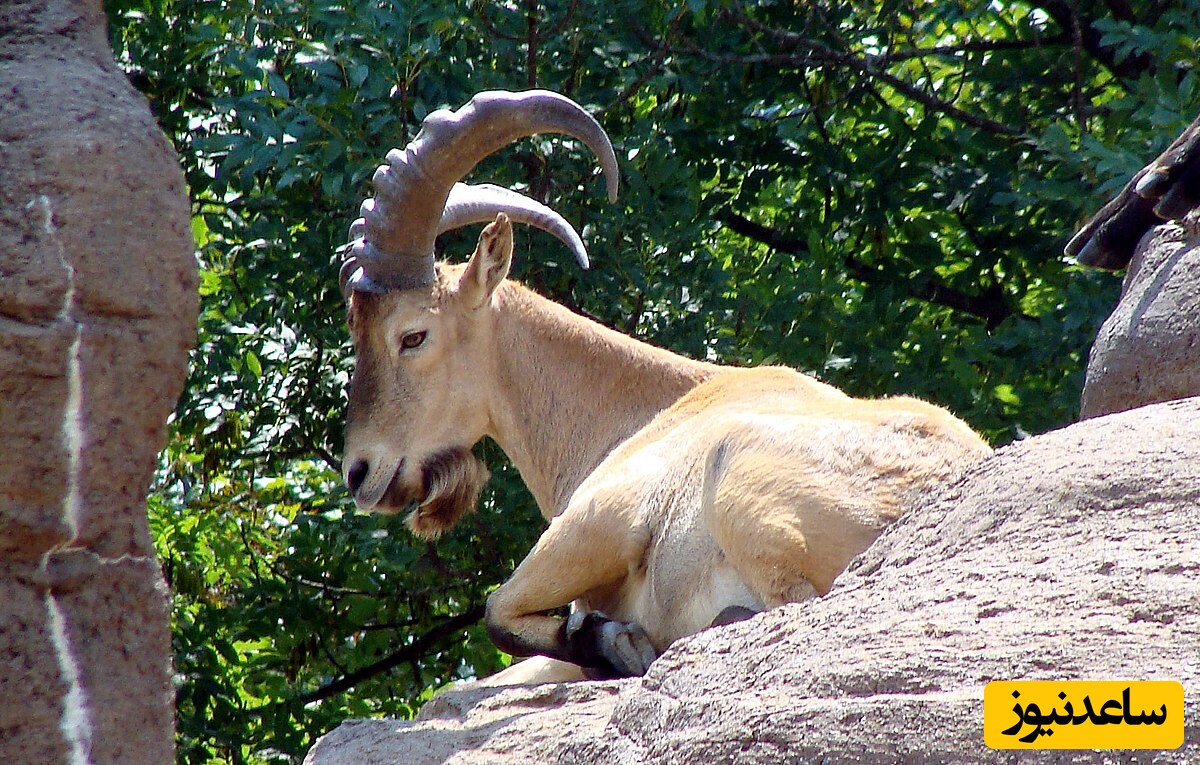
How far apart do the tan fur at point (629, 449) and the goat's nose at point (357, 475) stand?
4cm

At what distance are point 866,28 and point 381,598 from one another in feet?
12.8

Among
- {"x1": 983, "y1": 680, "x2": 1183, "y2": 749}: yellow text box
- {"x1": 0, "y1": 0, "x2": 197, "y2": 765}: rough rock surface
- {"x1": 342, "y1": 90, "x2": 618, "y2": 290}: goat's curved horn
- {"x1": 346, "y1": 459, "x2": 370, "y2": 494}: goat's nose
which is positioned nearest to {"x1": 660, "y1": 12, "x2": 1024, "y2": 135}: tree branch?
{"x1": 342, "y1": 90, "x2": 618, "y2": 290}: goat's curved horn

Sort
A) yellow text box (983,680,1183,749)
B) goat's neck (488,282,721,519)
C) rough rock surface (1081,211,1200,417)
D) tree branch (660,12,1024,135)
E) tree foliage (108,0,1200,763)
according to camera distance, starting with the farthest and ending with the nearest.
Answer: tree branch (660,12,1024,135) → tree foliage (108,0,1200,763) → goat's neck (488,282,721,519) → rough rock surface (1081,211,1200,417) → yellow text box (983,680,1183,749)

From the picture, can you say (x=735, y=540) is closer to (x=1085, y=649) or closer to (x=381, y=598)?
(x=1085, y=649)

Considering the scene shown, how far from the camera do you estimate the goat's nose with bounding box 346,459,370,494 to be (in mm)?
6270

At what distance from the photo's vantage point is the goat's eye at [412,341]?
6.28m

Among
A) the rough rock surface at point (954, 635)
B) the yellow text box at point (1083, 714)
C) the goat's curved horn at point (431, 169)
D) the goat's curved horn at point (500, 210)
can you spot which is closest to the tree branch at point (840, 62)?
the goat's curved horn at point (500, 210)

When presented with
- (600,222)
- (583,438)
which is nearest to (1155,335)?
(583,438)

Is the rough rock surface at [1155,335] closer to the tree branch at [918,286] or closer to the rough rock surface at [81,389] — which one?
the rough rock surface at [81,389]

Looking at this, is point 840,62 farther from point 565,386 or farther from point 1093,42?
point 565,386

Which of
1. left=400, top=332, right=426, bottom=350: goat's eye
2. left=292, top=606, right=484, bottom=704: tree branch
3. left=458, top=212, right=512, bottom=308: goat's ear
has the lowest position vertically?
left=292, top=606, right=484, bottom=704: tree branch

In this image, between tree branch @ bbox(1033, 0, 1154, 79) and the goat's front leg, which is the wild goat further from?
tree branch @ bbox(1033, 0, 1154, 79)

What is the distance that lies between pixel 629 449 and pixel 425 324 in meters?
1.00

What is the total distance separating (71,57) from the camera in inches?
114
